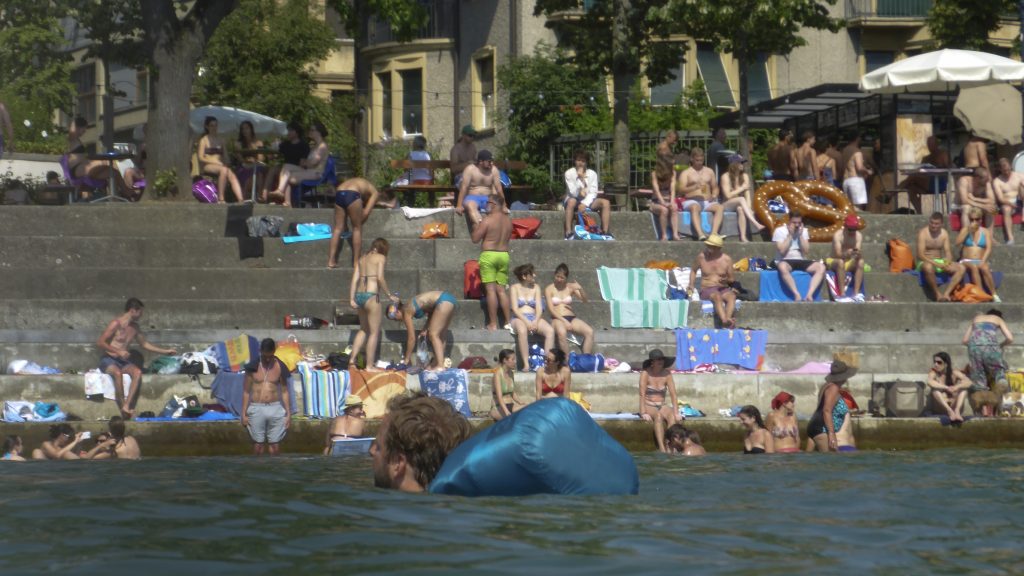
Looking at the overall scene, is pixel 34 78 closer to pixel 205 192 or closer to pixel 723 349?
pixel 205 192

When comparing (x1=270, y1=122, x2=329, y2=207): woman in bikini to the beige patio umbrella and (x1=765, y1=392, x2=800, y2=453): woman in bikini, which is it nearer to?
(x1=765, y1=392, x2=800, y2=453): woman in bikini

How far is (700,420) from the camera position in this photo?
18.2 metres

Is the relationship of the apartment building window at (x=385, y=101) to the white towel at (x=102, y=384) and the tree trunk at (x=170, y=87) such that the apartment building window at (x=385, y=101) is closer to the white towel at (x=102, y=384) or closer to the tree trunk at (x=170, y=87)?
the tree trunk at (x=170, y=87)

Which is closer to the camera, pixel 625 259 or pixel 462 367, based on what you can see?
pixel 462 367

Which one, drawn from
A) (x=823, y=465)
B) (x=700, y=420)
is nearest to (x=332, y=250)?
(x=700, y=420)

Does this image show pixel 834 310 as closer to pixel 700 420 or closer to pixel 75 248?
pixel 700 420

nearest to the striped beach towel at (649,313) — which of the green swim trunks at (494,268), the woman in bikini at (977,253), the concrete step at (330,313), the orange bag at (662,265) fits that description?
the concrete step at (330,313)

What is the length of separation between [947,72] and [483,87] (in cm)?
1768

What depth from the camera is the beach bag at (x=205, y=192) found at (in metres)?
24.3

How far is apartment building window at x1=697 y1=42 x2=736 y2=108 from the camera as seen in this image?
129 ft

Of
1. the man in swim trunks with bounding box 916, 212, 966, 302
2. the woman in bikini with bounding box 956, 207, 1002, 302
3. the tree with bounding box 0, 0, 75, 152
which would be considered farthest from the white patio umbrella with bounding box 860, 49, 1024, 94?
the tree with bounding box 0, 0, 75, 152

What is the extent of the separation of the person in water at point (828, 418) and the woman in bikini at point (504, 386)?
11.1 feet

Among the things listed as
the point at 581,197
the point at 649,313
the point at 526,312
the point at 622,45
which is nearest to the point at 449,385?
the point at 526,312

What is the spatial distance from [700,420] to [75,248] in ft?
30.2
